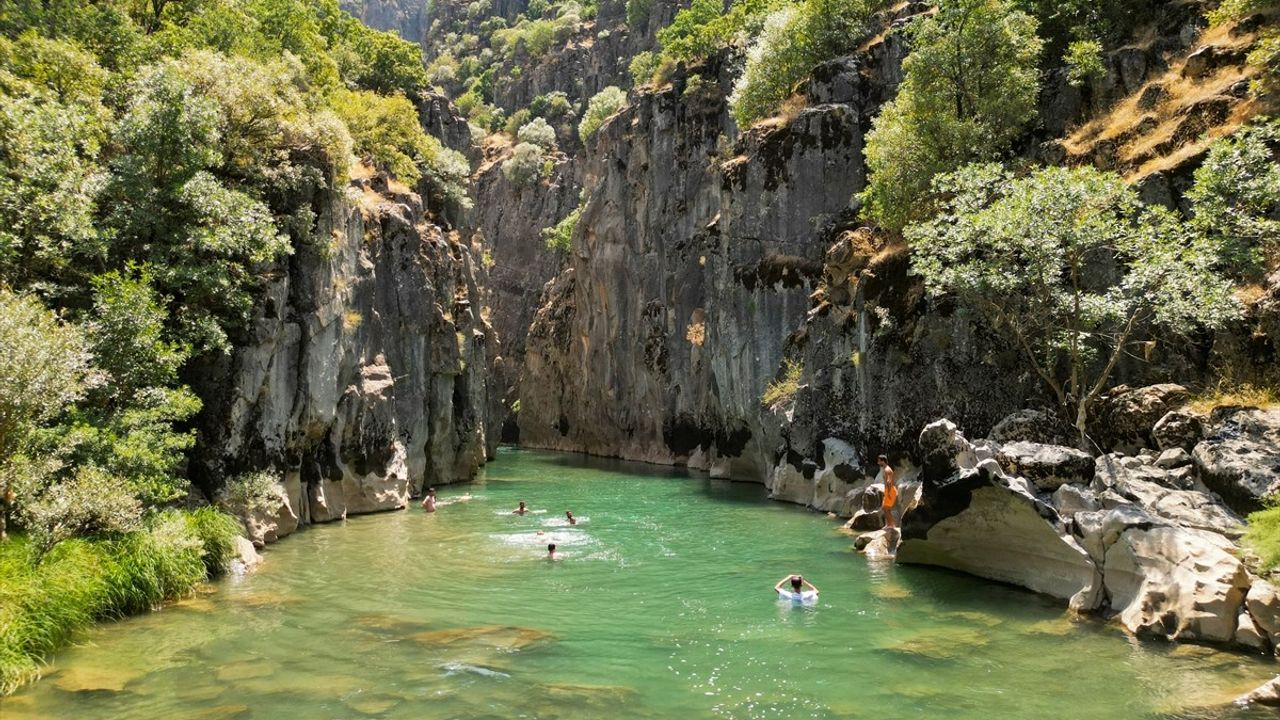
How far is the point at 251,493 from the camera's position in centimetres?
1956

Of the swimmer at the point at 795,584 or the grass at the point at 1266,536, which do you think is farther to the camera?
the swimmer at the point at 795,584

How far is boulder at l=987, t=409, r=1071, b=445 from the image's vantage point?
60.7 feet

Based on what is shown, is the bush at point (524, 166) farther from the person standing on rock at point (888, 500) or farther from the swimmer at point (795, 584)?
the swimmer at point (795, 584)

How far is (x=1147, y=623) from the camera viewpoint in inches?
472

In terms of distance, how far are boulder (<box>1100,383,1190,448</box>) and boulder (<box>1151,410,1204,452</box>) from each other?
676 millimetres

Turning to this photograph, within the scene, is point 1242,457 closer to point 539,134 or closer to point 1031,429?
point 1031,429

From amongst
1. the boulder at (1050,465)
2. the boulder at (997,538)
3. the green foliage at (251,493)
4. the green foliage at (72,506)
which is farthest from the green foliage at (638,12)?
the green foliage at (72,506)

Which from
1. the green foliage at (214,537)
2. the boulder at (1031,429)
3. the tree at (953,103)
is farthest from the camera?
the tree at (953,103)

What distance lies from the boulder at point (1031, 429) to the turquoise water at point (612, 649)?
15.2 ft

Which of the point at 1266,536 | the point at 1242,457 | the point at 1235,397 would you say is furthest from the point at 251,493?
the point at 1235,397

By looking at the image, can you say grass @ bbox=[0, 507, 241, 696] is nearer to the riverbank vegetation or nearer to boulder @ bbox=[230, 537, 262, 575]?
the riverbank vegetation

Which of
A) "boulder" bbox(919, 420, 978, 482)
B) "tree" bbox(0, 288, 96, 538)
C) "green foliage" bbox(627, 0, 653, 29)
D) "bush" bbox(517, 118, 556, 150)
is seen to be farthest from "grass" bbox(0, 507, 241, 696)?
"green foliage" bbox(627, 0, 653, 29)

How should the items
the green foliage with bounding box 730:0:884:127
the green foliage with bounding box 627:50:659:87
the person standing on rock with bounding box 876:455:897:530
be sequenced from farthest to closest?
the green foliage with bounding box 627:50:659:87, the green foliage with bounding box 730:0:884:127, the person standing on rock with bounding box 876:455:897:530

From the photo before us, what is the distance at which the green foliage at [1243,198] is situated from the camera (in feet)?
51.3
